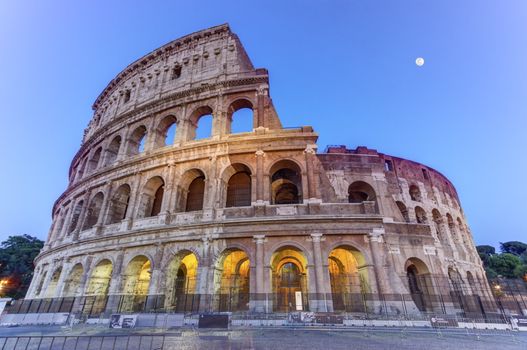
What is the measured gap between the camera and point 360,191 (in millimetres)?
18172

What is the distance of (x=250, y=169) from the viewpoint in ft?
48.7

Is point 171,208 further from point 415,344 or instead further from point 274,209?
point 415,344

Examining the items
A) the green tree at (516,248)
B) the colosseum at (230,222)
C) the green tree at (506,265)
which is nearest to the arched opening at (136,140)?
the colosseum at (230,222)

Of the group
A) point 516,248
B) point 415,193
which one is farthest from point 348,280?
point 516,248

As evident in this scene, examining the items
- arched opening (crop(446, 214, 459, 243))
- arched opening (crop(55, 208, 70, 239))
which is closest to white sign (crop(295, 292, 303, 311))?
arched opening (crop(446, 214, 459, 243))

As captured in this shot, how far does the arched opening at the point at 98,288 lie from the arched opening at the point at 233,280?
689 cm

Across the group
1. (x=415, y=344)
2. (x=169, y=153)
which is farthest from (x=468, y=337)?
(x=169, y=153)

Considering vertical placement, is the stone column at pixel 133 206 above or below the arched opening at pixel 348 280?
above

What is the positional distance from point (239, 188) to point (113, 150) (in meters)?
12.2

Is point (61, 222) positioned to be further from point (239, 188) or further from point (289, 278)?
point (289, 278)

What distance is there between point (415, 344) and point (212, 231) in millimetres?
9519

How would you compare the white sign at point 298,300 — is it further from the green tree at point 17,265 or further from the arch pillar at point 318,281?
the green tree at point 17,265

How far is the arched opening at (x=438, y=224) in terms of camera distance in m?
21.7

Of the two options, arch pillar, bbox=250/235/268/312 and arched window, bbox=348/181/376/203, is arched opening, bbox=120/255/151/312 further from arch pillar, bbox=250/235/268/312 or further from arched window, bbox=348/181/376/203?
arched window, bbox=348/181/376/203
